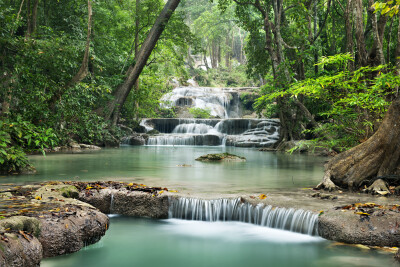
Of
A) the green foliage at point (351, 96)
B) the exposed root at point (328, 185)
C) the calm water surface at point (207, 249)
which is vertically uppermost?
the green foliage at point (351, 96)

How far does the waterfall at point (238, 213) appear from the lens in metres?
5.54

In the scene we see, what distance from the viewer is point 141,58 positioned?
21031 millimetres

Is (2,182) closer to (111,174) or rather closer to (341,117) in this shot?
(111,174)

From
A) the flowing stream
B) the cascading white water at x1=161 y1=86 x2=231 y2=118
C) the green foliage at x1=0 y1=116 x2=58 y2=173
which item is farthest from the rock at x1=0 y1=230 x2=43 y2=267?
the cascading white water at x1=161 y1=86 x2=231 y2=118

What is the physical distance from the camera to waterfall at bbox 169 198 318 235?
5543 millimetres

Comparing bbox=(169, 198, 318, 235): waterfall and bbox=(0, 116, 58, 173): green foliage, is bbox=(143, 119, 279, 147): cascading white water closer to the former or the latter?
bbox=(0, 116, 58, 173): green foliage

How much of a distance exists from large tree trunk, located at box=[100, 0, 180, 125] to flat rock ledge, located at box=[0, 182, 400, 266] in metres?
14.8

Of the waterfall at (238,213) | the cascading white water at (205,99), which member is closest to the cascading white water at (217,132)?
the cascading white water at (205,99)

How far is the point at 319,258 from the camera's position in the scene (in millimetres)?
4680

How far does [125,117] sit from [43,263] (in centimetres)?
2347

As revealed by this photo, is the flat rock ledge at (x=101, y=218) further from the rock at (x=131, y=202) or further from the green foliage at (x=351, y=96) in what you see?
the green foliage at (x=351, y=96)

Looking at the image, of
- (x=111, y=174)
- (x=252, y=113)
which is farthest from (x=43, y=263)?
(x=252, y=113)

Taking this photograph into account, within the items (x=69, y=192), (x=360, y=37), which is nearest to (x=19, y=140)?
(x=69, y=192)

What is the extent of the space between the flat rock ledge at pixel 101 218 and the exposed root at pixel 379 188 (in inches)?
13.4
